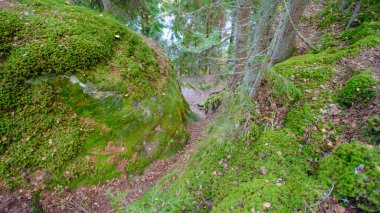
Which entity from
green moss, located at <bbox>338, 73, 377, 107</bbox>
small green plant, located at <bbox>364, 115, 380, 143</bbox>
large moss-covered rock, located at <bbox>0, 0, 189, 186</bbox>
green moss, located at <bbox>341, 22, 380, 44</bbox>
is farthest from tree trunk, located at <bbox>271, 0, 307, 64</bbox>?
large moss-covered rock, located at <bbox>0, 0, 189, 186</bbox>

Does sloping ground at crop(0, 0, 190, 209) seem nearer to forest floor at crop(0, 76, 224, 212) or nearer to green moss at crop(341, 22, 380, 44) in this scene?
forest floor at crop(0, 76, 224, 212)

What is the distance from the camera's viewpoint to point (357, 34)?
4.58 meters

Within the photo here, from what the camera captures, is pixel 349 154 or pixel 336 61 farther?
pixel 336 61

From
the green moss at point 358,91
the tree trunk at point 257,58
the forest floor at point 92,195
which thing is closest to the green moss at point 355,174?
the green moss at point 358,91

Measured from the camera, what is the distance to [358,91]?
10.1 ft

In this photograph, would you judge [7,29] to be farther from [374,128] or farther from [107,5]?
[374,128]

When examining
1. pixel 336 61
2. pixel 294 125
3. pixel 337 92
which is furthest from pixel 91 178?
pixel 336 61

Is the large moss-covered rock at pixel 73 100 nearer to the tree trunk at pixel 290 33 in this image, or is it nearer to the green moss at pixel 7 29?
the green moss at pixel 7 29

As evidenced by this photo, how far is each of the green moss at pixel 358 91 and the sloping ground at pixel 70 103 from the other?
3906 mm

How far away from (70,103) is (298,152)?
14.7ft

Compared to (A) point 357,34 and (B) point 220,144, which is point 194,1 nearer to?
(A) point 357,34

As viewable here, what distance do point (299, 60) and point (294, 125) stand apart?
2.18 metres

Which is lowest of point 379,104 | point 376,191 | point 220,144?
point 220,144

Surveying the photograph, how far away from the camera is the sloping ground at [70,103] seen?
359cm
